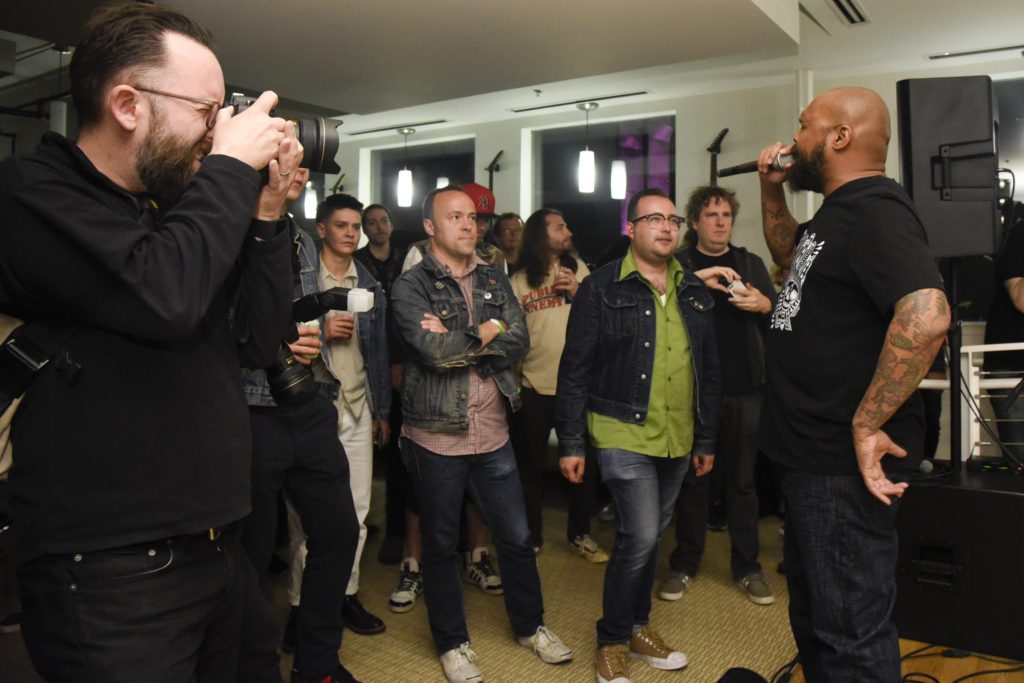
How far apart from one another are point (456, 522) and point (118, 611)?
1.50 meters

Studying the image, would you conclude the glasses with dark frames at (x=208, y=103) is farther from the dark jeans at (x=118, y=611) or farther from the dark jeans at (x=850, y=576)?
the dark jeans at (x=850, y=576)

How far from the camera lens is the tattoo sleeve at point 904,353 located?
1505 mm

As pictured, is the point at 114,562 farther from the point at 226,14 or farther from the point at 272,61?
the point at 272,61

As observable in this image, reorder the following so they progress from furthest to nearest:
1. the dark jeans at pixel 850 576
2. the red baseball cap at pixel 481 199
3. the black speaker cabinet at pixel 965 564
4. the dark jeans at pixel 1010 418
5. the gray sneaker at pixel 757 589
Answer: the red baseball cap at pixel 481 199 < the gray sneaker at pixel 757 589 < the dark jeans at pixel 1010 418 < the black speaker cabinet at pixel 965 564 < the dark jeans at pixel 850 576

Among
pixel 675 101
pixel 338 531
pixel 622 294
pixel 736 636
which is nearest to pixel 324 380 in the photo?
pixel 338 531

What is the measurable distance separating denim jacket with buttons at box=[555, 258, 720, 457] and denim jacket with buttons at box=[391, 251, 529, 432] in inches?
7.9

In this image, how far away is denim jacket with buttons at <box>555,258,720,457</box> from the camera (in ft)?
8.27

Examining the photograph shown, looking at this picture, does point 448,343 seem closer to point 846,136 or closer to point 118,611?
point 846,136

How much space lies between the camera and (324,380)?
102 inches

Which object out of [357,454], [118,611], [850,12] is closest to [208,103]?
[118,611]

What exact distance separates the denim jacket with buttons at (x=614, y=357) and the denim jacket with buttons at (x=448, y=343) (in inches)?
7.9

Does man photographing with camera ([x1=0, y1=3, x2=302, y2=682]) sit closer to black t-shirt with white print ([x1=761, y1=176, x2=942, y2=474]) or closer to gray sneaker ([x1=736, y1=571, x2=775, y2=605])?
black t-shirt with white print ([x1=761, y1=176, x2=942, y2=474])

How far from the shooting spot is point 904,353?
153cm

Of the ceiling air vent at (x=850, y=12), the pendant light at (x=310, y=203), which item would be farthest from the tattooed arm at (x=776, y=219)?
the pendant light at (x=310, y=203)
